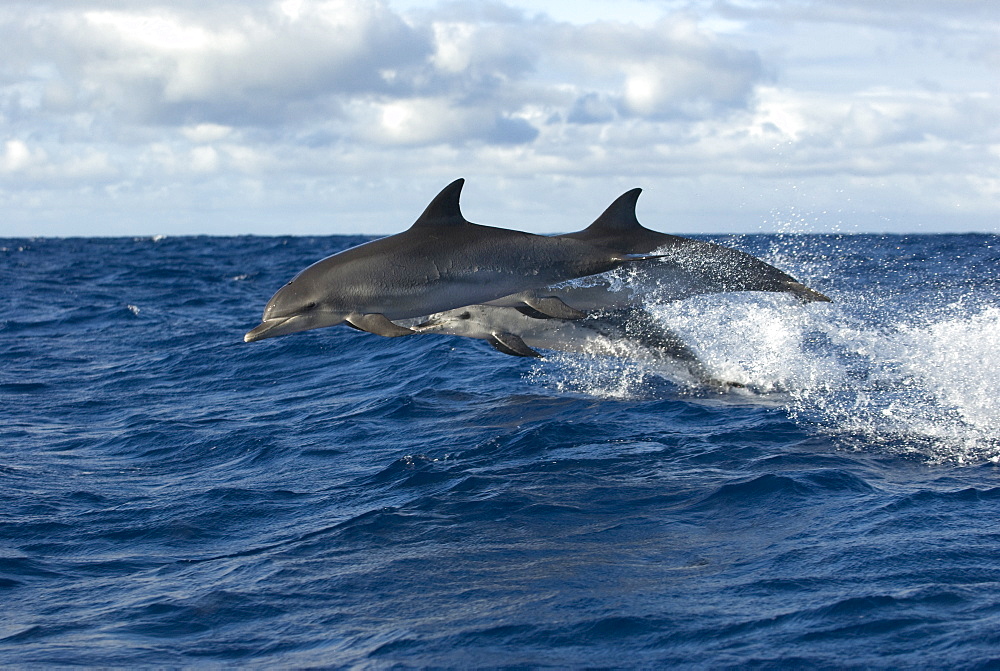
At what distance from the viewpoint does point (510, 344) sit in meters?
10.4

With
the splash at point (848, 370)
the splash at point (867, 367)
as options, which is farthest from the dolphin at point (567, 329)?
Answer: the splash at point (867, 367)

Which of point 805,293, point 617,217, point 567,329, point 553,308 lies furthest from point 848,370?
point 553,308

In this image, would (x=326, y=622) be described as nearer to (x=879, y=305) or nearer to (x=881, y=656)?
(x=881, y=656)

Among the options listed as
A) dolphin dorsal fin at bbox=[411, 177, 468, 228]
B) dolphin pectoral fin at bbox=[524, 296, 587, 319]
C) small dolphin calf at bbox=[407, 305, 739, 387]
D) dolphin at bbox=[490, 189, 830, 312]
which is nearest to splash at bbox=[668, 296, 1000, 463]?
small dolphin calf at bbox=[407, 305, 739, 387]

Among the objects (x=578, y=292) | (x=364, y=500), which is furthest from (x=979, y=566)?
(x=578, y=292)

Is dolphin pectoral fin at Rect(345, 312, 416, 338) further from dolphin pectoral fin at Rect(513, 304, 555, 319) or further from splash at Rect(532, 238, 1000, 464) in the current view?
splash at Rect(532, 238, 1000, 464)

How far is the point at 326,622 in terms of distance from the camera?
526 cm

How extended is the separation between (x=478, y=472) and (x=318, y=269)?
2.40m

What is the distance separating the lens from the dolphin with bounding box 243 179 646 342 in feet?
28.6

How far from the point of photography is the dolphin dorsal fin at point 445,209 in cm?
866

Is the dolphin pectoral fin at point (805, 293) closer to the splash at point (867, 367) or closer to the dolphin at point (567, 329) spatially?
the splash at point (867, 367)

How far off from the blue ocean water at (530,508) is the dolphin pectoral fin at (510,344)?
608 millimetres

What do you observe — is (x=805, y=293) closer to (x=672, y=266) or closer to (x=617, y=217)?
(x=672, y=266)

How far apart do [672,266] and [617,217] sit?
0.76m
